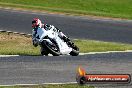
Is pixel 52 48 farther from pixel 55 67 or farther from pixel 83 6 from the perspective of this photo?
pixel 83 6

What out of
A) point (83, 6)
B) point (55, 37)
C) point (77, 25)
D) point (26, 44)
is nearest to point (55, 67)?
point (55, 37)

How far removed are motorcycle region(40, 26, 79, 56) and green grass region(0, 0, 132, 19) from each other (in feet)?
48.5

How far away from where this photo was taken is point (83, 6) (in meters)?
36.7

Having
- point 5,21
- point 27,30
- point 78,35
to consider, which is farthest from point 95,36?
point 5,21

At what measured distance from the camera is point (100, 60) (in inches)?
689

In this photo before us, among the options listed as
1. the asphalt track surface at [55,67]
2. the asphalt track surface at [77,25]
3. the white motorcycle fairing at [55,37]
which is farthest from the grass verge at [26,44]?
the asphalt track surface at [55,67]

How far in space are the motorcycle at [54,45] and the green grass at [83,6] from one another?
14.8 m

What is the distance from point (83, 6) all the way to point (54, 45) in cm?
1837

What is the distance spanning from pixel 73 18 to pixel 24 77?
17.3 m

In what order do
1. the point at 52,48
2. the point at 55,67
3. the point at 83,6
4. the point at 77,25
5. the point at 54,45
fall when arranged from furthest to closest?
1. the point at 83,6
2. the point at 77,25
3. the point at 54,45
4. the point at 52,48
5. the point at 55,67

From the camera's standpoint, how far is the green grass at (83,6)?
3409 centimetres

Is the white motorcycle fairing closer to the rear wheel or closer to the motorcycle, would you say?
the motorcycle

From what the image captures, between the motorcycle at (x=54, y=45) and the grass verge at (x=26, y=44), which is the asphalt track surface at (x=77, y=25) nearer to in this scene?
the grass verge at (x=26, y=44)

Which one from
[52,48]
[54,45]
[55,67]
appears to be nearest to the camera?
[55,67]
